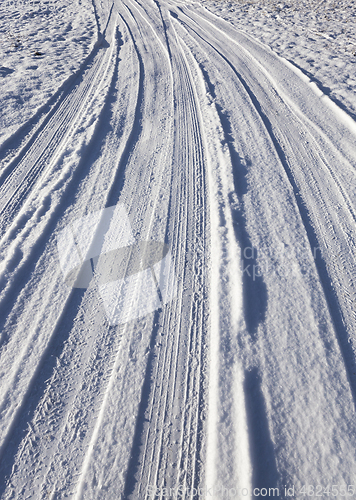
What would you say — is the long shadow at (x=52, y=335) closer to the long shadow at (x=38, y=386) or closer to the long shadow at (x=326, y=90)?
the long shadow at (x=38, y=386)

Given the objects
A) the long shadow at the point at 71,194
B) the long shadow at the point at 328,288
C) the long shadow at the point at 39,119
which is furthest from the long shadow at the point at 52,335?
the long shadow at the point at 328,288

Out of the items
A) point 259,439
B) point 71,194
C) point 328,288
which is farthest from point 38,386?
point 328,288

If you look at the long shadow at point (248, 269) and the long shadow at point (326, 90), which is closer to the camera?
the long shadow at point (248, 269)

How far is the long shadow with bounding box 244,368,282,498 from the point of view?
155 centimetres

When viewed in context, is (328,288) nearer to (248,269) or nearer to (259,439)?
(248,269)

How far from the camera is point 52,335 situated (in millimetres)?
2115

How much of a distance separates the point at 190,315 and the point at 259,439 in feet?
2.73

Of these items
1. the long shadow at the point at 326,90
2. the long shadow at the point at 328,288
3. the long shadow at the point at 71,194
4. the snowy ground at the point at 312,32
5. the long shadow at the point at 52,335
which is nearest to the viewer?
the long shadow at the point at 52,335

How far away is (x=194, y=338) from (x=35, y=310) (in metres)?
1.11

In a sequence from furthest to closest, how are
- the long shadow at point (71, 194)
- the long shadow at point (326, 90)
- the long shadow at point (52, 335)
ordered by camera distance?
the long shadow at point (326, 90)
the long shadow at point (71, 194)
the long shadow at point (52, 335)

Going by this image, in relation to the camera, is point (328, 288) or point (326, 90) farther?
point (326, 90)

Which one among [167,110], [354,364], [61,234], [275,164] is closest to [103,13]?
[167,110]

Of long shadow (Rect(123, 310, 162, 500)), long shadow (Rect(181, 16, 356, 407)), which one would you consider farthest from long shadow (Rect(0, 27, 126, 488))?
long shadow (Rect(181, 16, 356, 407))

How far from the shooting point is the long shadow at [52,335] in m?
1.67
